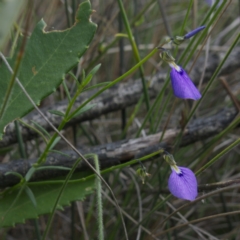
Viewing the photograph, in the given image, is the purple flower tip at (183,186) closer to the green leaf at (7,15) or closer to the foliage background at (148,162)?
the foliage background at (148,162)

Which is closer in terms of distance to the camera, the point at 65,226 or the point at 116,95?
the point at 116,95

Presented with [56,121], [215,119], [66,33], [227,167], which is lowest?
[227,167]

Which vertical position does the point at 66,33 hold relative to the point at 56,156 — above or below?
above

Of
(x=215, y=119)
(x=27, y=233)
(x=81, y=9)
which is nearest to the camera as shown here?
(x=81, y=9)

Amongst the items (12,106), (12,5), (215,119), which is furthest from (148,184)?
(12,5)

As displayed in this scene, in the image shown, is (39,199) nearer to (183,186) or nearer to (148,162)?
(183,186)

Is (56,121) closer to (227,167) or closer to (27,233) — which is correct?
(27,233)
